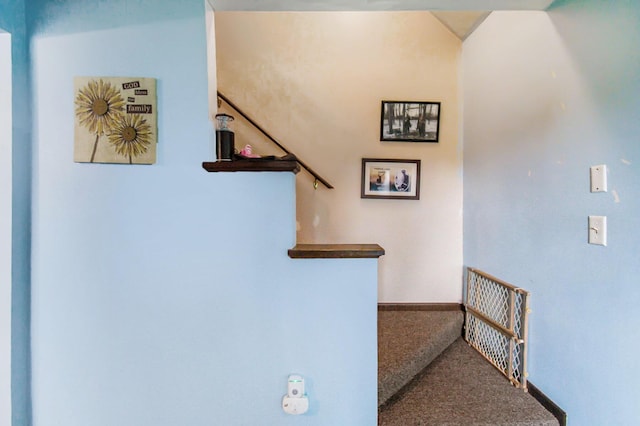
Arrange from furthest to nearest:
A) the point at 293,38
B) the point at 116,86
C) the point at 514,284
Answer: the point at 293,38 < the point at 514,284 < the point at 116,86

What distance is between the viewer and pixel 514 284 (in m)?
1.59

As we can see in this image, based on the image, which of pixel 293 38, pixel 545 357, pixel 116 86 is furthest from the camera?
pixel 293 38

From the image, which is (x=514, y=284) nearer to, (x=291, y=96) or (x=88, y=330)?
(x=291, y=96)

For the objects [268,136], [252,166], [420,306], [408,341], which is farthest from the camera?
[420,306]

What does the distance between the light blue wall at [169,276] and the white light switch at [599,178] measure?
39.8 inches

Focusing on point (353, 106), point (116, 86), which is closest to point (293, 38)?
point (353, 106)

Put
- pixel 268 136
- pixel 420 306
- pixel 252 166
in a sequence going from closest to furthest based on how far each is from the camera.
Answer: pixel 252 166 < pixel 268 136 < pixel 420 306

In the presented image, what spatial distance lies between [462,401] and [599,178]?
1.23 meters

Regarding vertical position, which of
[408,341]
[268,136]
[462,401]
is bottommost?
[462,401]

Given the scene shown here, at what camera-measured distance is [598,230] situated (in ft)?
3.63

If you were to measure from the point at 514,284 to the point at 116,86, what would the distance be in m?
2.28

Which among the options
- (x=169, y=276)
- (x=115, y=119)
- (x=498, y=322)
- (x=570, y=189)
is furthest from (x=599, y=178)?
(x=115, y=119)
